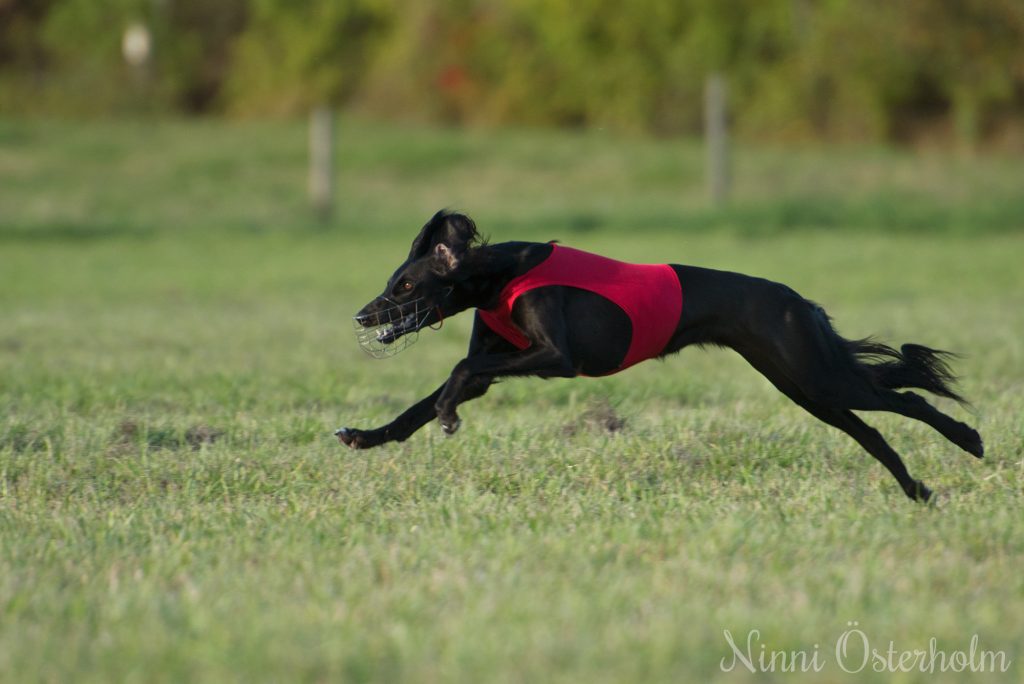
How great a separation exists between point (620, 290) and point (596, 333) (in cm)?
18

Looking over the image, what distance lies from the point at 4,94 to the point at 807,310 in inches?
1384

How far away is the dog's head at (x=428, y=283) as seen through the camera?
4770 mm

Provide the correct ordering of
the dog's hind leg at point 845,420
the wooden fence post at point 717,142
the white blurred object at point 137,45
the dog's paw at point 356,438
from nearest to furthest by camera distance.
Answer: the dog's hind leg at point 845,420
the dog's paw at point 356,438
the wooden fence post at point 717,142
the white blurred object at point 137,45

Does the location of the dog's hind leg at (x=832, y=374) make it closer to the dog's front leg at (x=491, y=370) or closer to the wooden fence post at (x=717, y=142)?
the dog's front leg at (x=491, y=370)

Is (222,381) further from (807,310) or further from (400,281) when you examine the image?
(807,310)

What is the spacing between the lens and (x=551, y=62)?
117 ft

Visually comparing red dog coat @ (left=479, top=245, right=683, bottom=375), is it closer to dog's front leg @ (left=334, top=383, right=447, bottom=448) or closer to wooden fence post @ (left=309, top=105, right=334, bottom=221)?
dog's front leg @ (left=334, top=383, right=447, bottom=448)

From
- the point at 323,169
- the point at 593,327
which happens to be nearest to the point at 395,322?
the point at 593,327

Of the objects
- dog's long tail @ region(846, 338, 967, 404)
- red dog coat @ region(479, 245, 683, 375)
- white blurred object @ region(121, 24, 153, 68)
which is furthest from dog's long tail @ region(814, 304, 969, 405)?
white blurred object @ region(121, 24, 153, 68)

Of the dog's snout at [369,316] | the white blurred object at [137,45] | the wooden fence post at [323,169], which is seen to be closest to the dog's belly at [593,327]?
the dog's snout at [369,316]

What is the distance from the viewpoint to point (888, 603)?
3432 millimetres

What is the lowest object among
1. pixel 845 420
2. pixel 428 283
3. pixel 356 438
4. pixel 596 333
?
pixel 356 438

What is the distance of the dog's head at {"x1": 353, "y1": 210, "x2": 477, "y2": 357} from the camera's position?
4.77 meters

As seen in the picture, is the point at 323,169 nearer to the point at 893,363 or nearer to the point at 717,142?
the point at 717,142
